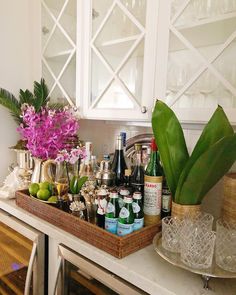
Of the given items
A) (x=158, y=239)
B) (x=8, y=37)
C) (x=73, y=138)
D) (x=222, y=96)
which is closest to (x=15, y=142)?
(x=73, y=138)

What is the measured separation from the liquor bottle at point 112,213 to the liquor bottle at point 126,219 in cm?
2

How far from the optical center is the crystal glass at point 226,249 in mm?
738

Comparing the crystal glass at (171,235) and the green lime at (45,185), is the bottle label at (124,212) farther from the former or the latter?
the green lime at (45,185)

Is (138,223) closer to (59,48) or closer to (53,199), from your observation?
(53,199)

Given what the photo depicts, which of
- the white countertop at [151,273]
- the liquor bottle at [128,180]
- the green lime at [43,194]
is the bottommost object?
the white countertop at [151,273]

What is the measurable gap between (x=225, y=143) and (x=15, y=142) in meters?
1.42

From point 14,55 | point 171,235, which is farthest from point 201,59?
point 14,55

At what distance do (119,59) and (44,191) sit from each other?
729 millimetres

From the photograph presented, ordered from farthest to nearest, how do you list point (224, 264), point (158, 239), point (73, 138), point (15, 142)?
point (15, 142)
point (73, 138)
point (158, 239)
point (224, 264)

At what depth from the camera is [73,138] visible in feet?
4.63

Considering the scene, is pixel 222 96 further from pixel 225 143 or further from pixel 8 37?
pixel 8 37

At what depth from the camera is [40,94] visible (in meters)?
1.57

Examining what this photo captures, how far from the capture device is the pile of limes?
1156 mm

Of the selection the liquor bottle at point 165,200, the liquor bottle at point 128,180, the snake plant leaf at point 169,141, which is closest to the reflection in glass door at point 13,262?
the liquor bottle at point 128,180
